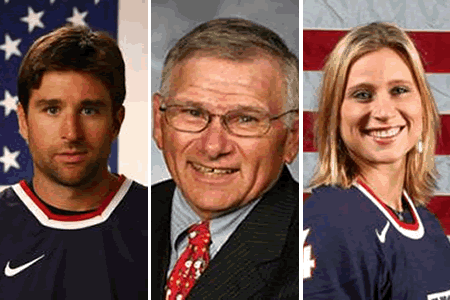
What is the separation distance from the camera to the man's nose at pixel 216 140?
1986mm

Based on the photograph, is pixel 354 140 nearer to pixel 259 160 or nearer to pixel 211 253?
pixel 259 160

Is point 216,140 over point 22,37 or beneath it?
beneath

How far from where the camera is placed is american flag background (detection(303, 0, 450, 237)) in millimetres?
1997

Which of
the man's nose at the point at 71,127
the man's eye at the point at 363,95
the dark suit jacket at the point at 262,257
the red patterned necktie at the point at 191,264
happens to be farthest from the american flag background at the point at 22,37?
the man's eye at the point at 363,95

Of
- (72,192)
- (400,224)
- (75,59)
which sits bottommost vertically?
(400,224)

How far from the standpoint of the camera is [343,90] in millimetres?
1976

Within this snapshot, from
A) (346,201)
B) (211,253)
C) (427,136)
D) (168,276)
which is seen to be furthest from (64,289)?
(427,136)

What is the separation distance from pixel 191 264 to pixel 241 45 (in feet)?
2.26

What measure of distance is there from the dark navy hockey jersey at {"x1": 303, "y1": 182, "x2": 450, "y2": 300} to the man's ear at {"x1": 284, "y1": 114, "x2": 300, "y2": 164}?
5.3 inches

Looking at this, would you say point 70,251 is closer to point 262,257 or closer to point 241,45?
point 262,257

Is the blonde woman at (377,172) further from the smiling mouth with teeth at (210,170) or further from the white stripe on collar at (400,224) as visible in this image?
the smiling mouth with teeth at (210,170)

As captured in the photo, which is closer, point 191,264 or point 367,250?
point 367,250

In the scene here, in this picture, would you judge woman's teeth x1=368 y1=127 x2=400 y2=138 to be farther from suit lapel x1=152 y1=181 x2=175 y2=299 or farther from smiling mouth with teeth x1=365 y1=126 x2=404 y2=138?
suit lapel x1=152 y1=181 x2=175 y2=299

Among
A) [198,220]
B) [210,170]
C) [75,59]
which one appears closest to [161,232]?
[198,220]
